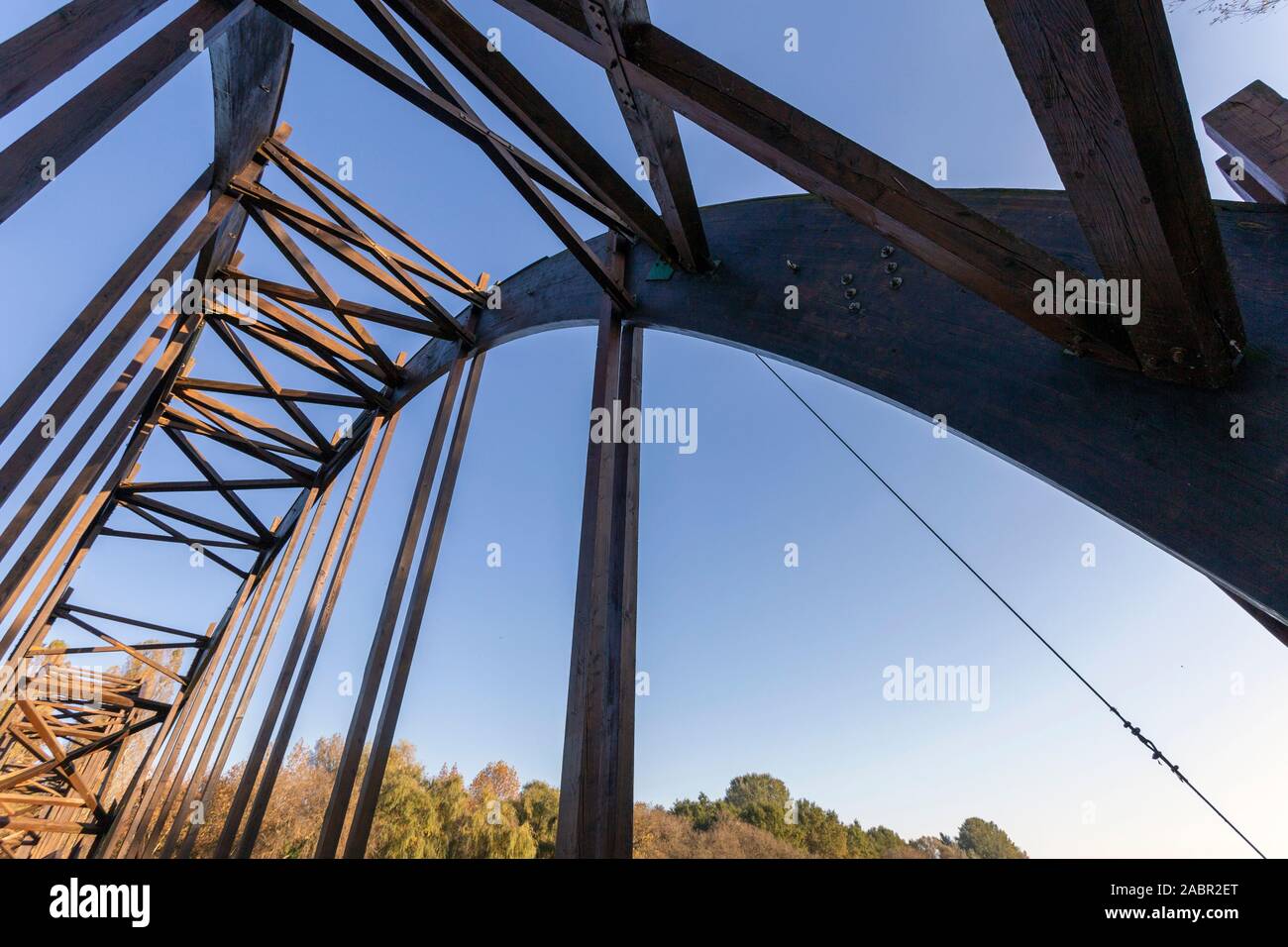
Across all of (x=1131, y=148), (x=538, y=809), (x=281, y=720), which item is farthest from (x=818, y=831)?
(x=1131, y=148)

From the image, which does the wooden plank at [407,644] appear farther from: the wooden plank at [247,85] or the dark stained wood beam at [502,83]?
the wooden plank at [247,85]

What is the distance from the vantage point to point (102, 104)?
96.3 inches

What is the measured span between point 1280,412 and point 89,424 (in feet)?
20.3

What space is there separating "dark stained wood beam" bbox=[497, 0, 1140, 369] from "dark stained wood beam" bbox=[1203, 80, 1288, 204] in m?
0.51

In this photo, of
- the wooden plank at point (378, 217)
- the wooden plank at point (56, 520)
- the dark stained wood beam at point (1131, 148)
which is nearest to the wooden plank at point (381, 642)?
the wooden plank at point (378, 217)

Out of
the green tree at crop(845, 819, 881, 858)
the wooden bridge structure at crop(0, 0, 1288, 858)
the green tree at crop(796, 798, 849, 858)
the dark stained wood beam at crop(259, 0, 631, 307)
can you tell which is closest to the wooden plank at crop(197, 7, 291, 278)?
the wooden bridge structure at crop(0, 0, 1288, 858)

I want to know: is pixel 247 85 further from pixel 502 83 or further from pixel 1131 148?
pixel 1131 148

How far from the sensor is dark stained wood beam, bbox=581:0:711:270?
2199 millimetres

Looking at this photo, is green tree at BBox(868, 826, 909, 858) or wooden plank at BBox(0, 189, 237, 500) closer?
wooden plank at BBox(0, 189, 237, 500)

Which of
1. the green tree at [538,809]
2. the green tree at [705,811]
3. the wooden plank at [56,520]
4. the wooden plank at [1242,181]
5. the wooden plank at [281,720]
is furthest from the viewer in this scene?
the green tree at [538,809]

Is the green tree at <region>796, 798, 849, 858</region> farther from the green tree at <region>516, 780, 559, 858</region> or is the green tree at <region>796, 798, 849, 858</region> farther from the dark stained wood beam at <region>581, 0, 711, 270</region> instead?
the dark stained wood beam at <region>581, 0, 711, 270</region>

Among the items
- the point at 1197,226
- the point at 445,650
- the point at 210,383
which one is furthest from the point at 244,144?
the point at 1197,226

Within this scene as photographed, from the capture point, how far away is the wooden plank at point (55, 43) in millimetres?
2014

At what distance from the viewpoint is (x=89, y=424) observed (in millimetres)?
4238
